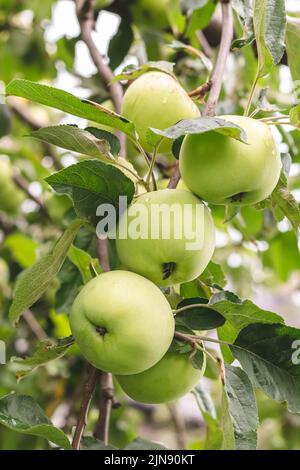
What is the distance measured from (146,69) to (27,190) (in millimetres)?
963

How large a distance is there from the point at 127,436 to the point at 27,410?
85 cm

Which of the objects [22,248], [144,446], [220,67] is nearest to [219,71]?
[220,67]

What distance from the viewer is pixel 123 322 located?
64 cm

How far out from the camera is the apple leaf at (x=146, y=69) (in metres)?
0.88

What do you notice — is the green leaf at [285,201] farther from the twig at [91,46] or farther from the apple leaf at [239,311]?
the twig at [91,46]

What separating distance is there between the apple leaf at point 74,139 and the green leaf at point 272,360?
0.26 m

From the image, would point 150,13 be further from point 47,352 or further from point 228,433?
point 228,433

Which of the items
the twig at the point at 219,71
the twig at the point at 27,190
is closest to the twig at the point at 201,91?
the twig at the point at 219,71

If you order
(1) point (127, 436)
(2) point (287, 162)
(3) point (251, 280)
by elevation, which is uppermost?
(2) point (287, 162)

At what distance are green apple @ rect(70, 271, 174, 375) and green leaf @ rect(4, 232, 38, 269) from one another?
1.09 meters

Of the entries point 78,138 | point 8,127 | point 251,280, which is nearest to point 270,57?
point 78,138

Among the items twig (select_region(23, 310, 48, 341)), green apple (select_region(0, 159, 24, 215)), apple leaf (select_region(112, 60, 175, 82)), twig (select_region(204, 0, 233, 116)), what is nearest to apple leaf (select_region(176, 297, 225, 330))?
twig (select_region(204, 0, 233, 116))

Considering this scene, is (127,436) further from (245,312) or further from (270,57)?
(270,57)
